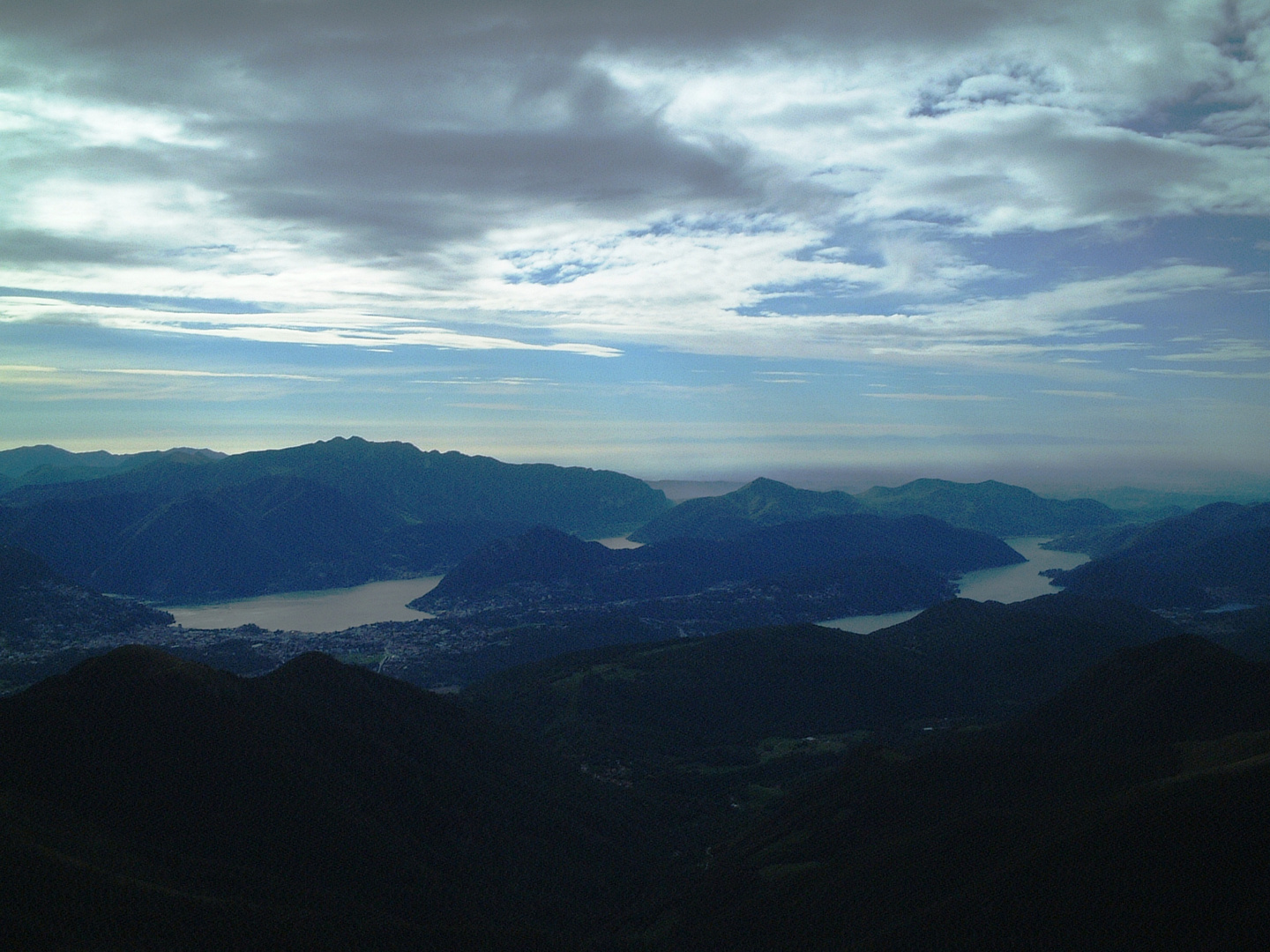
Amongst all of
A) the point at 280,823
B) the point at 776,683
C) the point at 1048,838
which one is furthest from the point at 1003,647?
the point at 280,823

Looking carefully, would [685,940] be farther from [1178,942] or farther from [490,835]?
[1178,942]

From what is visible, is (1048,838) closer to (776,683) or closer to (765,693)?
(765,693)

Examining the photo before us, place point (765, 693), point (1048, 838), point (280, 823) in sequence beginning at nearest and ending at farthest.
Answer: point (1048, 838) → point (280, 823) → point (765, 693)

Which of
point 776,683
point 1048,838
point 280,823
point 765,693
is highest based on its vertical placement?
point 1048,838

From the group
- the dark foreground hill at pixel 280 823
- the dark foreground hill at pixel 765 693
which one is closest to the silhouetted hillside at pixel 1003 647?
the dark foreground hill at pixel 765 693

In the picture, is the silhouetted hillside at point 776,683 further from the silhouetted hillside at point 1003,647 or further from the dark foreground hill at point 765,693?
the silhouetted hillside at point 1003,647

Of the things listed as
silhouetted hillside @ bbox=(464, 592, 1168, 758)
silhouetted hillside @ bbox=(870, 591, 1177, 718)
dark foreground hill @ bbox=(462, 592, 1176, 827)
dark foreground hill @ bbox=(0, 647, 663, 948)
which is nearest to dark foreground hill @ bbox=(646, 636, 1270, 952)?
dark foreground hill @ bbox=(0, 647, 663, 948)
